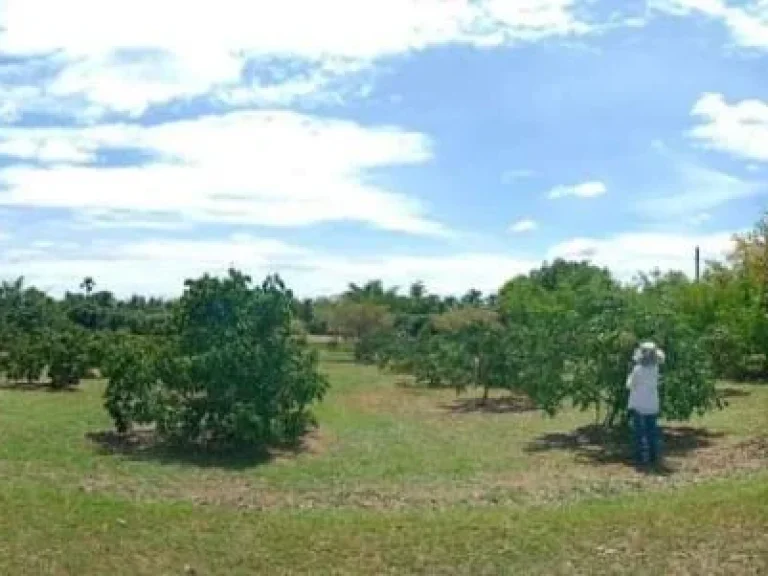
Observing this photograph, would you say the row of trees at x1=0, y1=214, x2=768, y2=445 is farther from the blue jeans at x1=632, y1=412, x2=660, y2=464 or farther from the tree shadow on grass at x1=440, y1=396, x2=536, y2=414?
the blue jeans at x1=632, y1=412, x2=660, y2=464

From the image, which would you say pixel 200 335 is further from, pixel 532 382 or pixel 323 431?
pixel 532 382

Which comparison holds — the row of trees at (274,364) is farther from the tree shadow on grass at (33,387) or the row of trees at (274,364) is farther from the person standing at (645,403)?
the tree shadow on grass at (33,387)

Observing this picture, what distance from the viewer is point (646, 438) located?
51.8ft

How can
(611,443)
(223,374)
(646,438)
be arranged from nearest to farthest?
1. (646,438)
2. (223,374)
3. (611,443)

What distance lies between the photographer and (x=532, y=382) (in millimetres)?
20922

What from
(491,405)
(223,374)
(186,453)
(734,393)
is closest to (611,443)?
(223,374)

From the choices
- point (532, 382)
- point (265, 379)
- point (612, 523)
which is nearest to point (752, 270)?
point (532, 382)

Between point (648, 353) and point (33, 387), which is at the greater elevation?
point (648, 353)

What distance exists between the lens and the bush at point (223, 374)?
1683 cm

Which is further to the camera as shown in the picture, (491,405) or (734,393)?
(734,393)

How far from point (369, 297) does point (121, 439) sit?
46877 millimetres

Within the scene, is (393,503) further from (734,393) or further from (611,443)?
(734,393)

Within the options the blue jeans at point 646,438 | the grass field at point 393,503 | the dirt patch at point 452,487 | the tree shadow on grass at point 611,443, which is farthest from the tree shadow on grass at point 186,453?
the blue jeans at point 646,438

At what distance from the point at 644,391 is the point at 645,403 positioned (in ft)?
0.56
